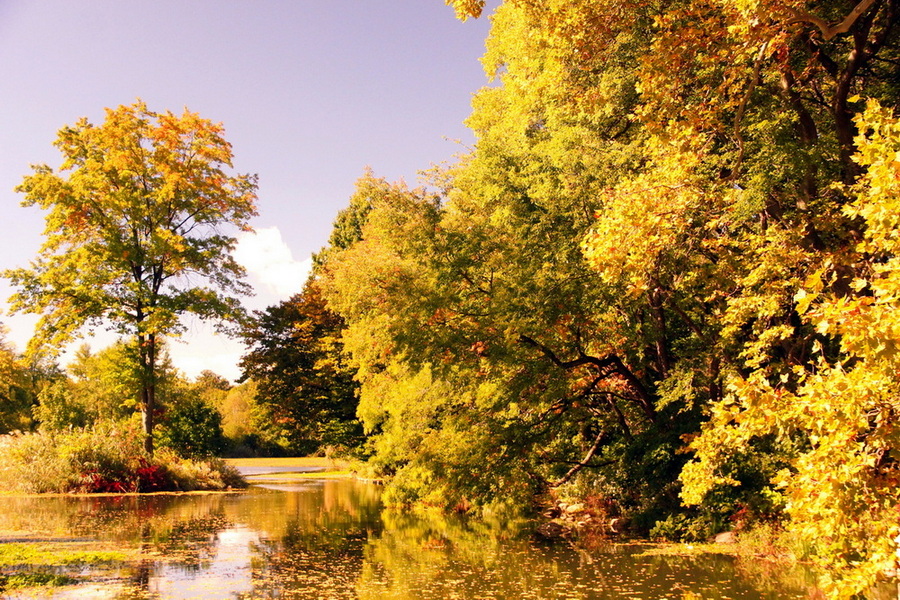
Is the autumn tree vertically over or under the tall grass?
over

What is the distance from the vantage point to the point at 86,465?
73.4 ft

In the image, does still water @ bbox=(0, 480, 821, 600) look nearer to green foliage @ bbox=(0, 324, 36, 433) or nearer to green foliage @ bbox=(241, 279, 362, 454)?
green foliage @ bbox=(241, 279, 362, 454)

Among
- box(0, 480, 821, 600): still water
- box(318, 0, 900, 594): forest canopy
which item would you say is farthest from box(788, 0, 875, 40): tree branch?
box(0, 480, 821, 600): still water

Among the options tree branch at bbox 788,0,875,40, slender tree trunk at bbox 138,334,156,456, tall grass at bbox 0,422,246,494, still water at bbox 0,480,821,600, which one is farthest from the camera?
slender tree trunk at bbox 138,334,156,456

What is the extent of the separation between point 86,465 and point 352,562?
1532 cm

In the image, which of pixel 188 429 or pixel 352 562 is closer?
pixel 352 562

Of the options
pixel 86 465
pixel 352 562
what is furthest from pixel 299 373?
pixel 352 562

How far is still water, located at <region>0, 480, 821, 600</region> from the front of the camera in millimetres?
8727

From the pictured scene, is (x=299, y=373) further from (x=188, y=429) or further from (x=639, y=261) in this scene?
(x=639, y=261)

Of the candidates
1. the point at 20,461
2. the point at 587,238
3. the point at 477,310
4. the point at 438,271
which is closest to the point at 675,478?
the point at 477,310

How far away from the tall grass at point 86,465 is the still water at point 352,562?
4.57m

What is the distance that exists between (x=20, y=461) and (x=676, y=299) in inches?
845

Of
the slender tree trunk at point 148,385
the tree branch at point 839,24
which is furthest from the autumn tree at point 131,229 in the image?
the tree branch at point 839,24

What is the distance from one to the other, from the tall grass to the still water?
4569 mm
